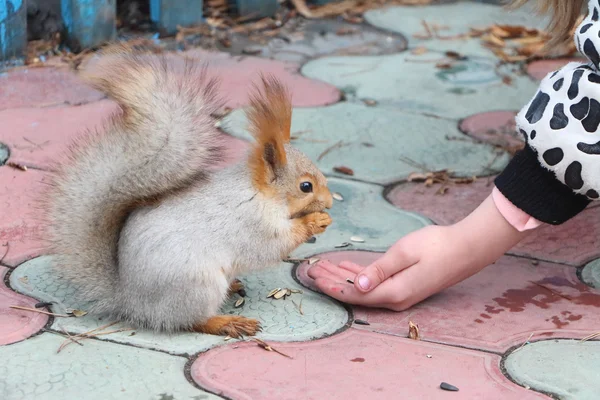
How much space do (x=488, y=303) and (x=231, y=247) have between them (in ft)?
1.78

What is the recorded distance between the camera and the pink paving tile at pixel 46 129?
2.29 m

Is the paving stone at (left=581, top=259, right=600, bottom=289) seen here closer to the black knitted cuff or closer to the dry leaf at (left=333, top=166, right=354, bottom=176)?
the black knitted cuff

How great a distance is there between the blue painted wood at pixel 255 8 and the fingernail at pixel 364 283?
2.06 metres

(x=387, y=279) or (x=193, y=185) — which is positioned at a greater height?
(x=193, y=185)

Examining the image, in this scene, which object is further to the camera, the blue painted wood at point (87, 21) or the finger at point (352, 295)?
the blue painted wood at point (87, 21)

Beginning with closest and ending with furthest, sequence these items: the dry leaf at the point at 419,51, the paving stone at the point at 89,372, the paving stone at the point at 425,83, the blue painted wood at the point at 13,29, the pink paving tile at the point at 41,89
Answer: the paving stone at the point at 89,372
the pink paving tile at the point at 41,89
the blue painted wood at the point at 13,29
the paving stone at the point at 425,83
the dry leaf at the point at 419,51

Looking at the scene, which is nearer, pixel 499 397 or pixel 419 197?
pixel 499 397

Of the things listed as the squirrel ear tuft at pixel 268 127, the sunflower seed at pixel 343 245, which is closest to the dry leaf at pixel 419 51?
the sunflower seed at pixel 343 245

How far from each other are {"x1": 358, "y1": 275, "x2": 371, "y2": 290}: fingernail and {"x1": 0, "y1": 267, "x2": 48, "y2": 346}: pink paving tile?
570 mm

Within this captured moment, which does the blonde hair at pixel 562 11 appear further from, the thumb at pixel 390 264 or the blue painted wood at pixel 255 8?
the blue painted wood at pixel 255 8

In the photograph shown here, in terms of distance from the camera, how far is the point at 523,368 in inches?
61.4

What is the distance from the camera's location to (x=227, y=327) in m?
1.60

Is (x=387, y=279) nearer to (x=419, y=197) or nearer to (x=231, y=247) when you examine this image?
(x=231, y=247)

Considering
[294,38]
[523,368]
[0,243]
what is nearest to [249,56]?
[294,38]
